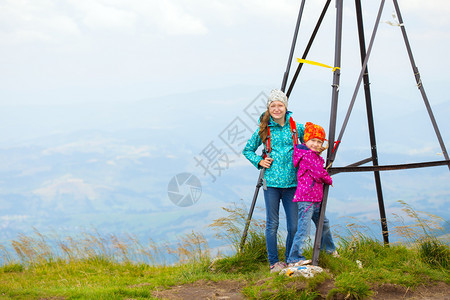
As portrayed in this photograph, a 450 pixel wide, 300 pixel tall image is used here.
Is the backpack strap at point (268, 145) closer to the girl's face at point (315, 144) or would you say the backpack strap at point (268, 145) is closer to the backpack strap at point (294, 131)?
the backpack strap at point (294, 131)

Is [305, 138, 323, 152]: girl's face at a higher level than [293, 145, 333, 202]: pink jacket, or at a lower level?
higher

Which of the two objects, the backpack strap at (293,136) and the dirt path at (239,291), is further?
the backpack strap at (293,136)

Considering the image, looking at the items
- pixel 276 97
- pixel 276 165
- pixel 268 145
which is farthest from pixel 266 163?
pixel 276 97

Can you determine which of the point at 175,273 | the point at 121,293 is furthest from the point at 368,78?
the point at 121,293

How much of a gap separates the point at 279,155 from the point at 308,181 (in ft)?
1.40

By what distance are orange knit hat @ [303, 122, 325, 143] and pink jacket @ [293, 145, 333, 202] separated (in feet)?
0.49

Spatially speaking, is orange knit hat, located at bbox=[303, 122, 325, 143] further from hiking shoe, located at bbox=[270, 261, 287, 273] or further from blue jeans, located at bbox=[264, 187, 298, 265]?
hiking shoe, located at bbox=[270, 261, 287, 273]

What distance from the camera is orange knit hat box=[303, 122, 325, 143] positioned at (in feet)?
16.3

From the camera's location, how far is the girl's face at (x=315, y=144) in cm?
497

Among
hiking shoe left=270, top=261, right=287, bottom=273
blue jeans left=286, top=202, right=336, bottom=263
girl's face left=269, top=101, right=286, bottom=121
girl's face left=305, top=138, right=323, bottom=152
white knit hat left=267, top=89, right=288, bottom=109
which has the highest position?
white knit hat left=267, top=89, right=288, bottom=109

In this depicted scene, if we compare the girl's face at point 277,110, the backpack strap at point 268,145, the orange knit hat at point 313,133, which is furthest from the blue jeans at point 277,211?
the girl's face at point 277,110

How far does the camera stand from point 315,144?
196 inches

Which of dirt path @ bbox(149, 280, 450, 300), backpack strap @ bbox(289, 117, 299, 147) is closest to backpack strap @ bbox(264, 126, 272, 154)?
backpack strap @ bbox(289, 117, 299, 147)

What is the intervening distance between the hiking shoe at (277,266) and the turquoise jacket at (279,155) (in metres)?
0.86
